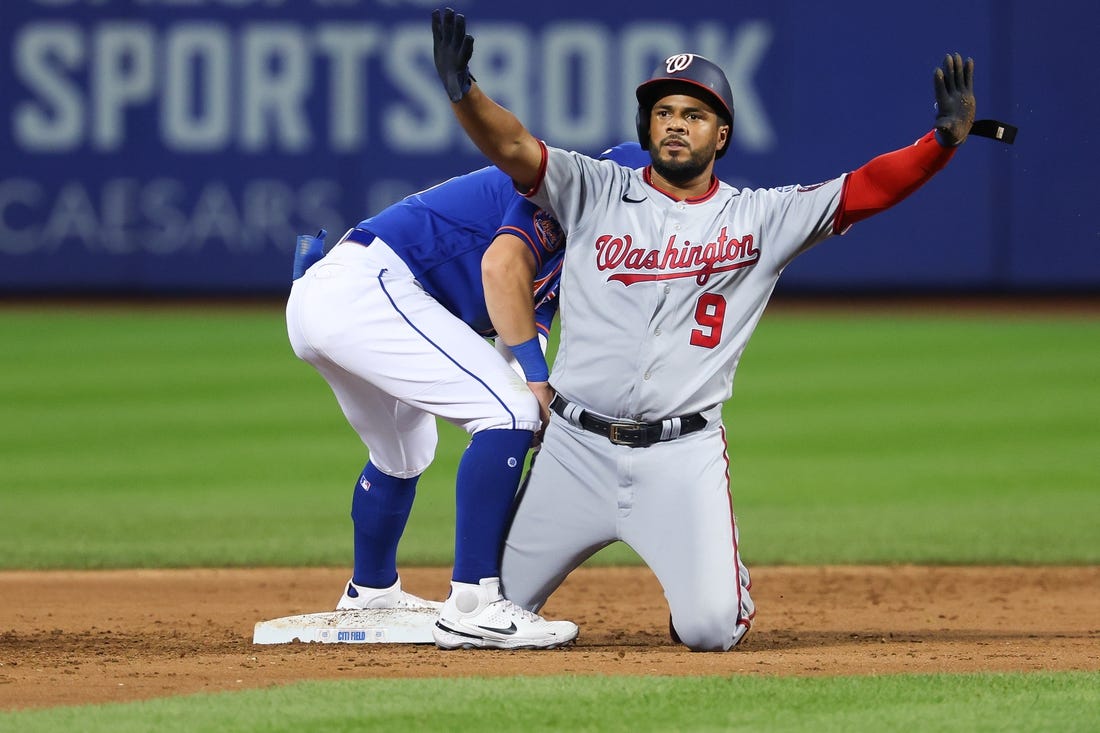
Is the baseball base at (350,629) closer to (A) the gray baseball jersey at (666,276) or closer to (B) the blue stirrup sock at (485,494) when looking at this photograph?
(B) the blue stirrup sock at (485,494)

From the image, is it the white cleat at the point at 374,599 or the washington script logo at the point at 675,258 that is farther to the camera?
the white cleat at the point at 374,599

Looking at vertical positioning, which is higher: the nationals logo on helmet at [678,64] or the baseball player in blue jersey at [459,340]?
the nationals logo on helmet at [678,64]

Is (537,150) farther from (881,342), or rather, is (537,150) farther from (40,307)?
(40,307)

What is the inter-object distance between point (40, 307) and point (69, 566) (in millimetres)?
11192

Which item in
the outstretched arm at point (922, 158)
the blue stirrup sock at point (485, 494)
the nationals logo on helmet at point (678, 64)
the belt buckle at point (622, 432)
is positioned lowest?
the blue stirrup sock at point (485, 494)

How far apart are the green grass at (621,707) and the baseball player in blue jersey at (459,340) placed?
0.68 m

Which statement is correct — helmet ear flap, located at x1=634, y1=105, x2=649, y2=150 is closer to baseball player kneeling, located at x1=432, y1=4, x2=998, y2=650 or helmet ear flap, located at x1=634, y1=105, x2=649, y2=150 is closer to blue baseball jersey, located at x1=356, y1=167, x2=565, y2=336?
baseball player kneeling, located at x1=432, y1=4, x2=998, y2=650

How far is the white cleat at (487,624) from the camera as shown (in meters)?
4.72

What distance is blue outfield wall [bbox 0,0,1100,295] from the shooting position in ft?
56.2

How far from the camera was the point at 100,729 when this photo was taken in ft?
11.9

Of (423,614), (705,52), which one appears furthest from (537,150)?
(705,52)

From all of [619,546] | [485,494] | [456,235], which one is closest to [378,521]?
[485,494]

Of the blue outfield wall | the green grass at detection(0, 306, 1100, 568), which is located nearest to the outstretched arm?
the green grass at detection(0, 306, 1100, 568)

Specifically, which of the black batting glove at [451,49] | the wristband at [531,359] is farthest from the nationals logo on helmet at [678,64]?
the wristband at [531,359]
